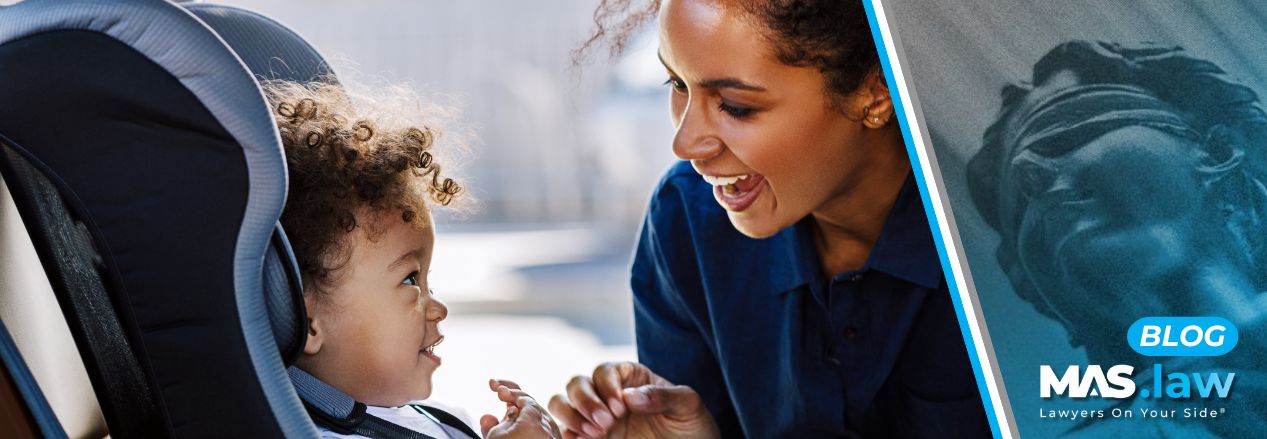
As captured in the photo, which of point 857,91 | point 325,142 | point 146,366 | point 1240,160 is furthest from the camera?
point 857,91

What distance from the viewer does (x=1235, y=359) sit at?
2.69 feet

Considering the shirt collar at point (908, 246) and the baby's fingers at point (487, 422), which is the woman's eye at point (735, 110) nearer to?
the shirt collar at point (908, 246)

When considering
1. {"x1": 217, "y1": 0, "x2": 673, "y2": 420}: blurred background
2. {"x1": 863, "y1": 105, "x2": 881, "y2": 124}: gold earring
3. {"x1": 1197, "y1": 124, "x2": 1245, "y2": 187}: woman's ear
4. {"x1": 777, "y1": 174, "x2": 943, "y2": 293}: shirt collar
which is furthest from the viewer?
{"x1": 217, "y1": 0, "x2": 673, "y2": 420}: blurred background

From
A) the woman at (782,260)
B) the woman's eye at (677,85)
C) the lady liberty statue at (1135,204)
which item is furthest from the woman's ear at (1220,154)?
the woman's eye at (677,85)

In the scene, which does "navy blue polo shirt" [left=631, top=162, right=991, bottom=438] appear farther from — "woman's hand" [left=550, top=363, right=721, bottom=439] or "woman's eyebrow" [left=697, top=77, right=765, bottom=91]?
"woman's eyebrow" [left=697, top=77, right=765, bottom=91]

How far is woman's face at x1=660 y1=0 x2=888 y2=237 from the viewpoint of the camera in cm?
128

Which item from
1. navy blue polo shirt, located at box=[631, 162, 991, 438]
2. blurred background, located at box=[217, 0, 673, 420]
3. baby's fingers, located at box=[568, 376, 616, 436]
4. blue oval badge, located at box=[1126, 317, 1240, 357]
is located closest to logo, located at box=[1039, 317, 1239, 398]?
blue oval badge, located at box=[1126, 317, 1240, 357]

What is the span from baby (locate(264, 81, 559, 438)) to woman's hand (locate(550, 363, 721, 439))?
283 mm

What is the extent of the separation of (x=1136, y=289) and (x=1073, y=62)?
0.51 ft

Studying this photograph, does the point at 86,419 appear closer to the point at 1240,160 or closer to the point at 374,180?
the point at 374,180

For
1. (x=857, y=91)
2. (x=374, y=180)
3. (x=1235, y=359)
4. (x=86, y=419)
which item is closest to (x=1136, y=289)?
(x=1235, y=359)

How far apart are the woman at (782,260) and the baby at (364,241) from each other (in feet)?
0.97

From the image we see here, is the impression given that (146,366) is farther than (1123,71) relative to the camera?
Yes

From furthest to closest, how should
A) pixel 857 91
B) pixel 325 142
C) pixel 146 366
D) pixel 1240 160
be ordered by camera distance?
pixel 857 91, pixel 325 142, pixel 146 366, pixel 1240 160
